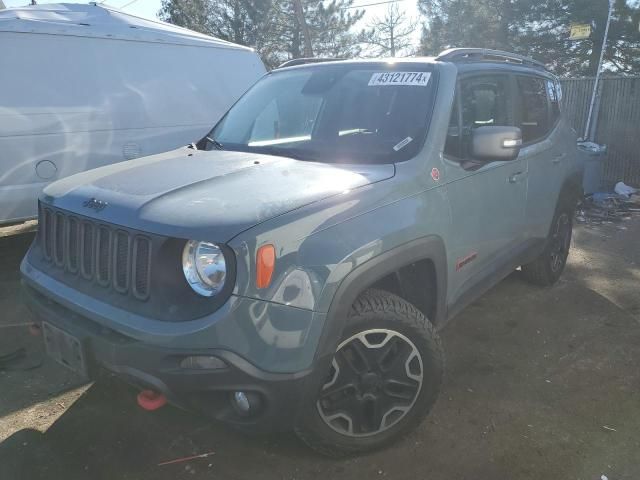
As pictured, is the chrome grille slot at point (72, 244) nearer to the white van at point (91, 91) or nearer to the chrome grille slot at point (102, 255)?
the chrome grille slot at point (102, 255)

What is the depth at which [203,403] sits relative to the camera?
2109 millimetres

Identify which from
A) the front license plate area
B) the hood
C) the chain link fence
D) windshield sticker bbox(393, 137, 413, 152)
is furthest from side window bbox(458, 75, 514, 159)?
the chain link fence

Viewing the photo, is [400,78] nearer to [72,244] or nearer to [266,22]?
[72,244]

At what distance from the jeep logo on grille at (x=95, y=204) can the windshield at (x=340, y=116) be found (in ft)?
3.39

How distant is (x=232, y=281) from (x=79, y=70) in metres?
4.17

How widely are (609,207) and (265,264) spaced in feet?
25.4

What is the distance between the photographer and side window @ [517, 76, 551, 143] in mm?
3963

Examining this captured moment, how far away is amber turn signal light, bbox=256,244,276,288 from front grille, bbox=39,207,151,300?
1.54 ft

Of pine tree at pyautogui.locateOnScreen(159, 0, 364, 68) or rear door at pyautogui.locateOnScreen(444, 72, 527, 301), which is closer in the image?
rear door at pyautogui.locateOnScreen(444, 72, 527, 301)

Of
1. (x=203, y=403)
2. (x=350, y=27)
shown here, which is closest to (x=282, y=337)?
(x=203, y=403)

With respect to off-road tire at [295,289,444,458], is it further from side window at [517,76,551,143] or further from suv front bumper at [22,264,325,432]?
side window at [517,76,551,143]

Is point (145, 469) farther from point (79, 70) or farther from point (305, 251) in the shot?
point (79, 70)

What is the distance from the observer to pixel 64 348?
2336 mm

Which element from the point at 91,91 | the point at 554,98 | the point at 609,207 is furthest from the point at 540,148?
the point at 609,207
